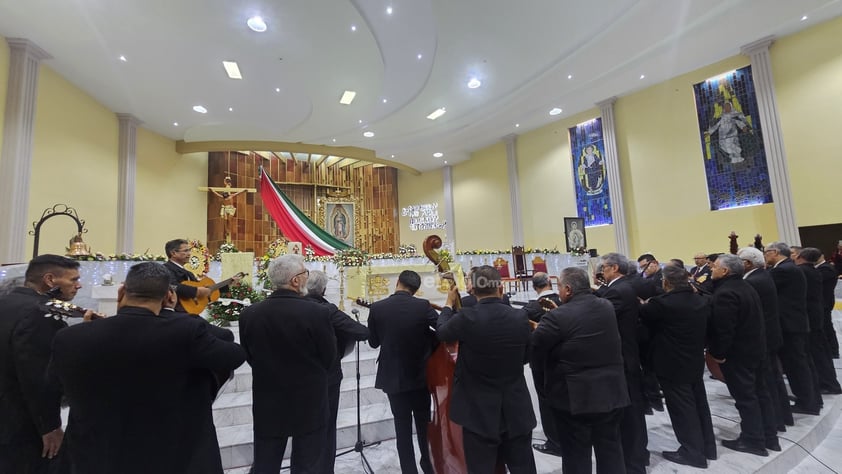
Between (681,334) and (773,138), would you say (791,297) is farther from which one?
(773,138)

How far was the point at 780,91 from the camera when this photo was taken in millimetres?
7660

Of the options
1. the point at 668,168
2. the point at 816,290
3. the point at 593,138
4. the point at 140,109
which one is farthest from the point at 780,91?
the point at 140,109

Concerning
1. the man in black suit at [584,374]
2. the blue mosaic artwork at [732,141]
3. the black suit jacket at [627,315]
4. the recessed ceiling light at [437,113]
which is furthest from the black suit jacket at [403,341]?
the blue mosaic artwork at [732,141]

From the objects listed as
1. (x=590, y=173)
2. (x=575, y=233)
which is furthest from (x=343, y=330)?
(x=590, y=173)

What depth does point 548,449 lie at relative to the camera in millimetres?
2754

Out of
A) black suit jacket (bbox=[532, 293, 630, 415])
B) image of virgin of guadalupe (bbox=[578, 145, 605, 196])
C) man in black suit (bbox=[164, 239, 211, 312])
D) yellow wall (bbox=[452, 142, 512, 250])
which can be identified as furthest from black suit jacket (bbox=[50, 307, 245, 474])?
yellow wall (bbox=[452, 142, 512, 250])

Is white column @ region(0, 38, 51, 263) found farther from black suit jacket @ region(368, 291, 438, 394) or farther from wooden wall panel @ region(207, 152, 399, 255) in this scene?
black suit jacket @ region(368, 291, 438, 394)

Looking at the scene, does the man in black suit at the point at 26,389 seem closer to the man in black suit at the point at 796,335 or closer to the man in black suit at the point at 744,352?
the man in black suit at the point at 744,352

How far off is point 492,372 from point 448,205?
12.9 m

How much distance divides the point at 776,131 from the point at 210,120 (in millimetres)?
12958

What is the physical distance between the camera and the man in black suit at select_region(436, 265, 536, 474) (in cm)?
176

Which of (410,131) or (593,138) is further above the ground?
(410,131)

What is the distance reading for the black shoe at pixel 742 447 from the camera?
2514mm

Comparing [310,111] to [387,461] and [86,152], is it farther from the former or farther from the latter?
[387,461]
